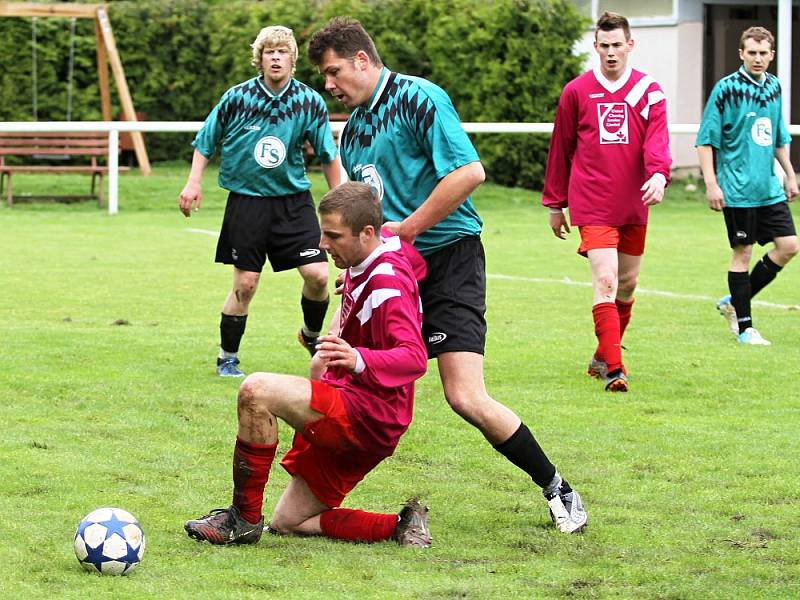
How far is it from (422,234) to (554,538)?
4.30 ft

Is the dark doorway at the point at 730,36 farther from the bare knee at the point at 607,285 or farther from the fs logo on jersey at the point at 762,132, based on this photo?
the bare knee at the point at 607,285

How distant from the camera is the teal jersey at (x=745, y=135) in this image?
33.6 ft

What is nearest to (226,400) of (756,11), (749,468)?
(749,468)

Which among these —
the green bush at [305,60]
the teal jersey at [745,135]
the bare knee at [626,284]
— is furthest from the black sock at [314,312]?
the green bush at [305,60]

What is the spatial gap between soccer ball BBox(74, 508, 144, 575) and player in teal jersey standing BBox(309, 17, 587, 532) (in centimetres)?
139

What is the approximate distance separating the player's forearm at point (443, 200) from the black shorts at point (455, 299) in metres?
0.30

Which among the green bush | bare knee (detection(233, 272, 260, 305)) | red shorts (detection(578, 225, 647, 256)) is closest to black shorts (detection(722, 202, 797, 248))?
red shorts (detection(578, 225, 647, 256))

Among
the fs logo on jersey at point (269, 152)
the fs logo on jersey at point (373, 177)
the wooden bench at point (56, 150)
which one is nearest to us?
the fs logo on jersey at point (373, 177)

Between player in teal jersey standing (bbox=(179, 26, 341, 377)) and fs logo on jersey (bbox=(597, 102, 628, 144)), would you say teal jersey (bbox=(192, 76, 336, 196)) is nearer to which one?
player in teal jersey standing (bbox=(179, 26, 341, 377))

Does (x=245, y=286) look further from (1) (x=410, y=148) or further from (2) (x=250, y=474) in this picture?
(2) (x=250, y=474)

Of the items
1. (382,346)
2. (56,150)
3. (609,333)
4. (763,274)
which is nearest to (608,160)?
(609,333)

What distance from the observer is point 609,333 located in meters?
8.52

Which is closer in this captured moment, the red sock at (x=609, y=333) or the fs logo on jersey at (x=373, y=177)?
the fs logo on jersey at (x=373, y=177)

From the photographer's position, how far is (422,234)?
582 centimetres
